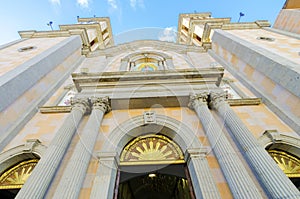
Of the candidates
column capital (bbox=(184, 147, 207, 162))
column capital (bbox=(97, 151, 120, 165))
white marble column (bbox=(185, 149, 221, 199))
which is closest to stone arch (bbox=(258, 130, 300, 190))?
column capital (bbox=(184, 147, 207, 162))

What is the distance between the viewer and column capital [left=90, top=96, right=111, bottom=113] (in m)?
7.60

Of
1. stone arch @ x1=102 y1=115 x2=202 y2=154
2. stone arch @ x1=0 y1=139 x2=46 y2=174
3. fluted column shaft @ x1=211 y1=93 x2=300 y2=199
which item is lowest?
fluted column shaft @ x1=211 y1=93 x2=300 y2=199

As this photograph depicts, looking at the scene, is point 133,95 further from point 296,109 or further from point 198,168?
point 296,109

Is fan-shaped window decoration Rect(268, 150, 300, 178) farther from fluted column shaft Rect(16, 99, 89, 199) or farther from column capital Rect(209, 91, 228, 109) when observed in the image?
fluted column shaft Rect(16, 99, 89, 199)

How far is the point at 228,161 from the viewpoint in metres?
5.26

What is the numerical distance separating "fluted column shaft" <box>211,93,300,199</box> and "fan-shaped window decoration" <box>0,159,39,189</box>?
731cm

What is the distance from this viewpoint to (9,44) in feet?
42.8

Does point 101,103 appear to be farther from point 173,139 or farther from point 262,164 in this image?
point 262,164

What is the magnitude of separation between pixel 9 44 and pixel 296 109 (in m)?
17.7

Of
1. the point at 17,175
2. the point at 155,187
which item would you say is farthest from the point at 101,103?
the point at 155,187

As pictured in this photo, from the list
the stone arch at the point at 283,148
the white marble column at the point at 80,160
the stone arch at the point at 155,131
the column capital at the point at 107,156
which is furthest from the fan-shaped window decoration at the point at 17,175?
the stone arch at the point at 283,148

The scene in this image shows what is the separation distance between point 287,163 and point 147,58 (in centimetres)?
1024

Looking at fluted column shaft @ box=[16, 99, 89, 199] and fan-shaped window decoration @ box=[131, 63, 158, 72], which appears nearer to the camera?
fluted column shaft @ box=[16, 99, 89, 199]

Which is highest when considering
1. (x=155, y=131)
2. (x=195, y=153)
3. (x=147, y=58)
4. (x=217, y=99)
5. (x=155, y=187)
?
(x=147, y=58)
